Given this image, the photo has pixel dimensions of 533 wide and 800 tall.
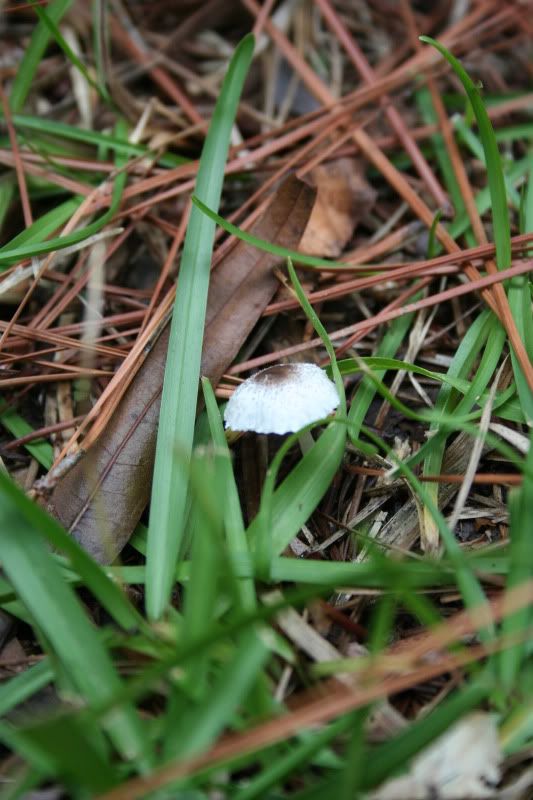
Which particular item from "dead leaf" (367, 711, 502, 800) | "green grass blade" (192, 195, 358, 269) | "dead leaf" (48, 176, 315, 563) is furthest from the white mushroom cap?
"dead leaf" (367, 711, 502, 800)

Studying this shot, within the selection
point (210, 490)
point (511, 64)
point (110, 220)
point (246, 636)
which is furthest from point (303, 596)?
point (511, 64)

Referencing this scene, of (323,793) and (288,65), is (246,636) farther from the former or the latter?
(288,65)

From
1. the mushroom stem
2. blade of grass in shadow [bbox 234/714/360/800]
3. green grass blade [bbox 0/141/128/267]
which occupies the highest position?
green grass blade [bbox 0/141/128/267]

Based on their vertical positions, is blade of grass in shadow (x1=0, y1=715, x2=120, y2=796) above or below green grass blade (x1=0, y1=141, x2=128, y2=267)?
below

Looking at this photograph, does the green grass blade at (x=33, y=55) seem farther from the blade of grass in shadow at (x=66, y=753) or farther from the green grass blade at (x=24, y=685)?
the blade of grass in shadow at (x=66, y=753)

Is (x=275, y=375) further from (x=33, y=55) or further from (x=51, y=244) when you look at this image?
(x=33, y=55)

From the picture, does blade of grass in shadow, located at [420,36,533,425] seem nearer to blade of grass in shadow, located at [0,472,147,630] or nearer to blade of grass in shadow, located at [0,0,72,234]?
blade of grass in shadow, located at [0,472,147,630]

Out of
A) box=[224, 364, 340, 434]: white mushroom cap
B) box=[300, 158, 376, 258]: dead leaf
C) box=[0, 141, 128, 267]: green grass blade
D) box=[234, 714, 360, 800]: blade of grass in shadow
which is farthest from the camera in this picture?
box=[300, 158, 376, 258]: dead leaf

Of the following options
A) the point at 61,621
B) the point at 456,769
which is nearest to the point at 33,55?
the point at 61,621
